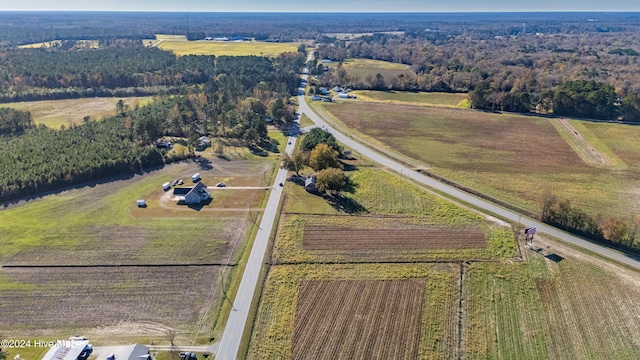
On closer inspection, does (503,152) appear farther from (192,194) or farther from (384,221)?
(192,194)

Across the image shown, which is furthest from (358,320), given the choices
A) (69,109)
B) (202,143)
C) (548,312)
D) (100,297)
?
(69,109)

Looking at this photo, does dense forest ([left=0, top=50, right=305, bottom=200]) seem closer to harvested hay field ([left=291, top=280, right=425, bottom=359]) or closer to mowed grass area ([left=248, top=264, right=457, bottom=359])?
mowed grass area ([left=248, top=264, right=457, bottom=359])

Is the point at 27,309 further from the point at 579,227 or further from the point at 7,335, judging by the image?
the point at 579,227

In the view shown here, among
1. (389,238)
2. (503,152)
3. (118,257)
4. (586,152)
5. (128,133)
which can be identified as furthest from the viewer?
(503,152)

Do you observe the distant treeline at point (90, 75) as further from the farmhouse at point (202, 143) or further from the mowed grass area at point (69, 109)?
the farmhouse at point (202, 143)

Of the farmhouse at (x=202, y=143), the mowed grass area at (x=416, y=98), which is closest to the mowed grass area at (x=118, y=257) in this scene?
the farmhouse at (x=202, y=143)

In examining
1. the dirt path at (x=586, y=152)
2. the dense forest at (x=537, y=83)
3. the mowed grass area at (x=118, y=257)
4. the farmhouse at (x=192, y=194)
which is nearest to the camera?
the mowed grass area at (x=118, y=257)
